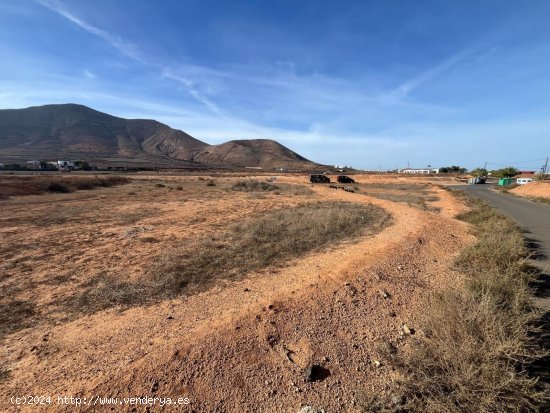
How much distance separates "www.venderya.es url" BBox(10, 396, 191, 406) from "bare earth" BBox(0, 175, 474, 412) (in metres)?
0.06

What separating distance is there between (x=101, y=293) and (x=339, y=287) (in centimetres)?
515

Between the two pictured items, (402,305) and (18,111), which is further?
(18,111)

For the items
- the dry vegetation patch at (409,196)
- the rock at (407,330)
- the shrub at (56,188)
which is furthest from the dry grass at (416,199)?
the shrub at (56,188)

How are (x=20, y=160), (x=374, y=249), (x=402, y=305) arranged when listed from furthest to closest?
(x=20, y=160) < (x=374, y=249) < (x=402, y=305)

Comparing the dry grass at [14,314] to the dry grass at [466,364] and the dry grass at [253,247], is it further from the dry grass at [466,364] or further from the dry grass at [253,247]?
the dry grass at [466,364]

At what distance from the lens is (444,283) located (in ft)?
22.6

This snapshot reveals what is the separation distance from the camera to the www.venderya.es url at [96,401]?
3.29 m

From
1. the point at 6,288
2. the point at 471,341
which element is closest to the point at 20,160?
the point at 6,288

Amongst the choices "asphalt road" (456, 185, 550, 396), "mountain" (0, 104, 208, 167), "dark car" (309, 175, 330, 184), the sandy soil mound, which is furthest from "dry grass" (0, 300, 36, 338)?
"mountain" (0, 104, 208, 167)

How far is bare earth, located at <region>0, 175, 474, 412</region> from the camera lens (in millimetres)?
3582

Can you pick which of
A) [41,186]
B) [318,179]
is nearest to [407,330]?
[41,186]

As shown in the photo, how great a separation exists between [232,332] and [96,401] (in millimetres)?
1879

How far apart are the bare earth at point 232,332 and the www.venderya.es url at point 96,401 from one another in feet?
0.18

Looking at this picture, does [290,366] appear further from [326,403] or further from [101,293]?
[101,293]
